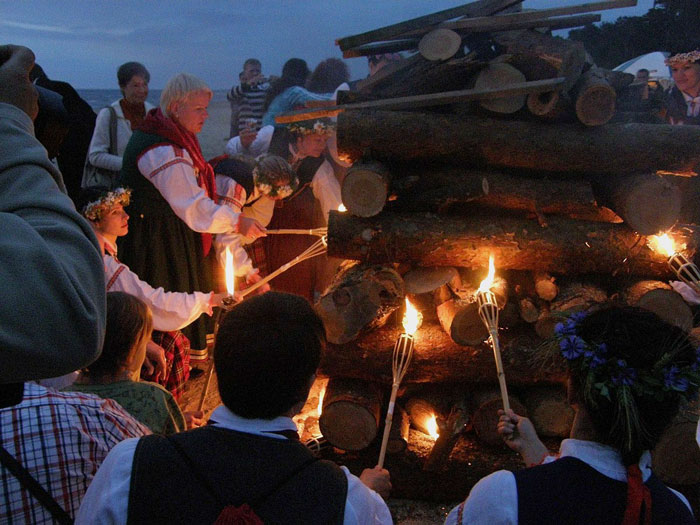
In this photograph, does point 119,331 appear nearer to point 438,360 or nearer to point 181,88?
point 438,360

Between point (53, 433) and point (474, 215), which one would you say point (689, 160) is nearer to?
point (474, 215)

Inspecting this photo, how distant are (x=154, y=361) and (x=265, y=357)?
2.34 meters

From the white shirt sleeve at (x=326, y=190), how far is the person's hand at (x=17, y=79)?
16.0 ft

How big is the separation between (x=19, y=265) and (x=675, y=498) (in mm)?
1847

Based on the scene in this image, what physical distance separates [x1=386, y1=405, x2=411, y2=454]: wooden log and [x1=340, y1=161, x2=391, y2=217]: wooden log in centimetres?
142

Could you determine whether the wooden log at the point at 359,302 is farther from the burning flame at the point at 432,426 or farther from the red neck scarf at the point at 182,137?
the red neck scarf at the point at 182,137

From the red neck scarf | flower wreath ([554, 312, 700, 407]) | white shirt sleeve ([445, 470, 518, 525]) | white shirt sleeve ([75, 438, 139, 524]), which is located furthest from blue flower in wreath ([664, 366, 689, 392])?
the red neck scarf

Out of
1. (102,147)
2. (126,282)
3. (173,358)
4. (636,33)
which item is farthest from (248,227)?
(636,33)

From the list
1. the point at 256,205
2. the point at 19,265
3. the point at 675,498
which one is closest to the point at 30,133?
the point at 19,265

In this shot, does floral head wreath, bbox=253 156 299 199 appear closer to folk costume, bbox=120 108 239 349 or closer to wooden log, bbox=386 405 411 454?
folk costume, bbox=120 108 239 349

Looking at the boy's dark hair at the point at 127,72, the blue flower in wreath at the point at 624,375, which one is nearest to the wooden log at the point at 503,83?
the blue flower in wreath at the point at 624,375

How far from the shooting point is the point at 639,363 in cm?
173

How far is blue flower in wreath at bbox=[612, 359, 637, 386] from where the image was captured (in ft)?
5.57

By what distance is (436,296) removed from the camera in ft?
13.6
